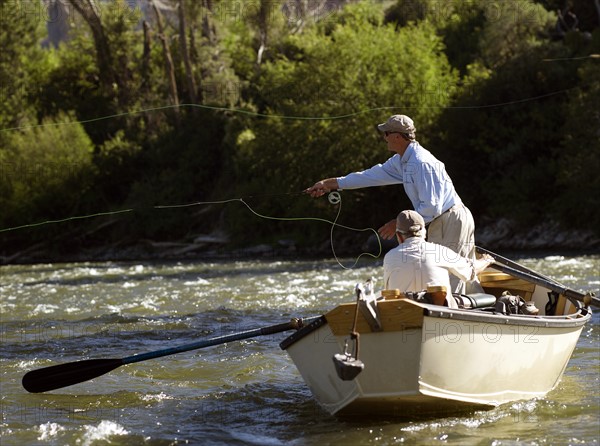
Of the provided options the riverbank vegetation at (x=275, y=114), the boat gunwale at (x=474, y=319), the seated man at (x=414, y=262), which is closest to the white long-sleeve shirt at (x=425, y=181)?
the seated man at (x=414, y=262)

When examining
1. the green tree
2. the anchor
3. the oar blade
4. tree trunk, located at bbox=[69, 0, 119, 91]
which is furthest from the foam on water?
tree trunk, located at bbox=[69, 0, 119, 91]

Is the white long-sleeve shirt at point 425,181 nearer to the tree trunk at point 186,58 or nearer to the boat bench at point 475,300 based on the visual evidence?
the boat bench at point 475,300

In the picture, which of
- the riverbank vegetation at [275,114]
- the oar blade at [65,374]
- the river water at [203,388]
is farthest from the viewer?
the riverbank vegetation at [275,114]

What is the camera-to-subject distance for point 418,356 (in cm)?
727

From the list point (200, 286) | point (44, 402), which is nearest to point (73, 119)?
point (200, 286)

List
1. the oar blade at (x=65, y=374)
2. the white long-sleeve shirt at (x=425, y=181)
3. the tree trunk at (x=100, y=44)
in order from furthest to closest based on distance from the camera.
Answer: the tree trunk at (x=100, y=44)
the white long-sleeve shirt at (x=425, y=181)
the oar blade at (x=65, y=374)

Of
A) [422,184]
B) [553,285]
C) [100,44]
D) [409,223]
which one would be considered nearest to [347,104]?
[100,44]

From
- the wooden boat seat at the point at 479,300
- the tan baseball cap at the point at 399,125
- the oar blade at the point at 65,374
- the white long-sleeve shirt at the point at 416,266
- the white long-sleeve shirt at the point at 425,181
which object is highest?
the tan baseball cap at the point at 399,125

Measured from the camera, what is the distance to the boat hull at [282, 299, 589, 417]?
721cm

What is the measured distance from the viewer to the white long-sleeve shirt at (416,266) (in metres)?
7.85

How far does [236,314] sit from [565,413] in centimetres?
749

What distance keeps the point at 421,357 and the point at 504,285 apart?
345 centimetres

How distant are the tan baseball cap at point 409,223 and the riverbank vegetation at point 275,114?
51.0 ft

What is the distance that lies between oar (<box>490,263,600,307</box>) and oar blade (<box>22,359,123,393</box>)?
13.1 feet
